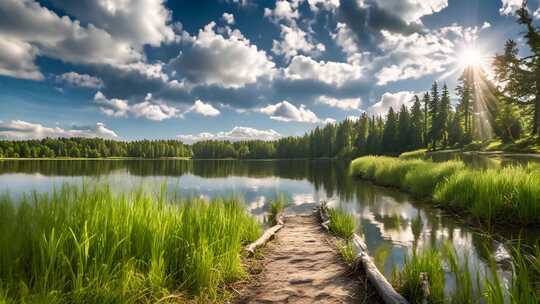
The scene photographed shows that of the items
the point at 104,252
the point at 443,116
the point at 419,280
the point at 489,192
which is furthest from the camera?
the point at 443,116

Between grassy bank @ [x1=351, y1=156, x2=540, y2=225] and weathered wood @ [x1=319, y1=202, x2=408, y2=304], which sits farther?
grassy bank @ [x1=351, y1=156, x2=540, y2=225]

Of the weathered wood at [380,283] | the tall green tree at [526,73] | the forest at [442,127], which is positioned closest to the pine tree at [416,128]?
the forest at [442,127]

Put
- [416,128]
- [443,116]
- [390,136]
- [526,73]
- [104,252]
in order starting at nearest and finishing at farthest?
1. [104,252]
2. [526,73]
3. [443,116]
4. [416,128]
5. [390,136]

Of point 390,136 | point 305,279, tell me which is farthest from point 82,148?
point 305,279

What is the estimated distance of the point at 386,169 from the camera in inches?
1100

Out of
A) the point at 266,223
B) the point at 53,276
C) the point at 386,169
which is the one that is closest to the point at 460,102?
the point at 386,169

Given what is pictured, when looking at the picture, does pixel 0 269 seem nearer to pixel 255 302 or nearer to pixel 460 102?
pixel 255 302

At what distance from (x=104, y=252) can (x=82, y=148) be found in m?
191

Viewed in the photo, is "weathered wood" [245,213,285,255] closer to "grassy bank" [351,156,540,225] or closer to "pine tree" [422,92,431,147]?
"grassy bank" [351,156,540,225]

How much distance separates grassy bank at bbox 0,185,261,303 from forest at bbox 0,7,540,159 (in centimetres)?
4263

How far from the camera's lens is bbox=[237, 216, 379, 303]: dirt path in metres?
4.52

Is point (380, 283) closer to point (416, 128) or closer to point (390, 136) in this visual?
point (416, 128)

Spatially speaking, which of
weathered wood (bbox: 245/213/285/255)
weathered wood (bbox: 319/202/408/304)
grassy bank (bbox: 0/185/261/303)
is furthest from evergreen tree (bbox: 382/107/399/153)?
grassy bank (bbox: 0/185/261/303)

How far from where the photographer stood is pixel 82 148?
528 feet
